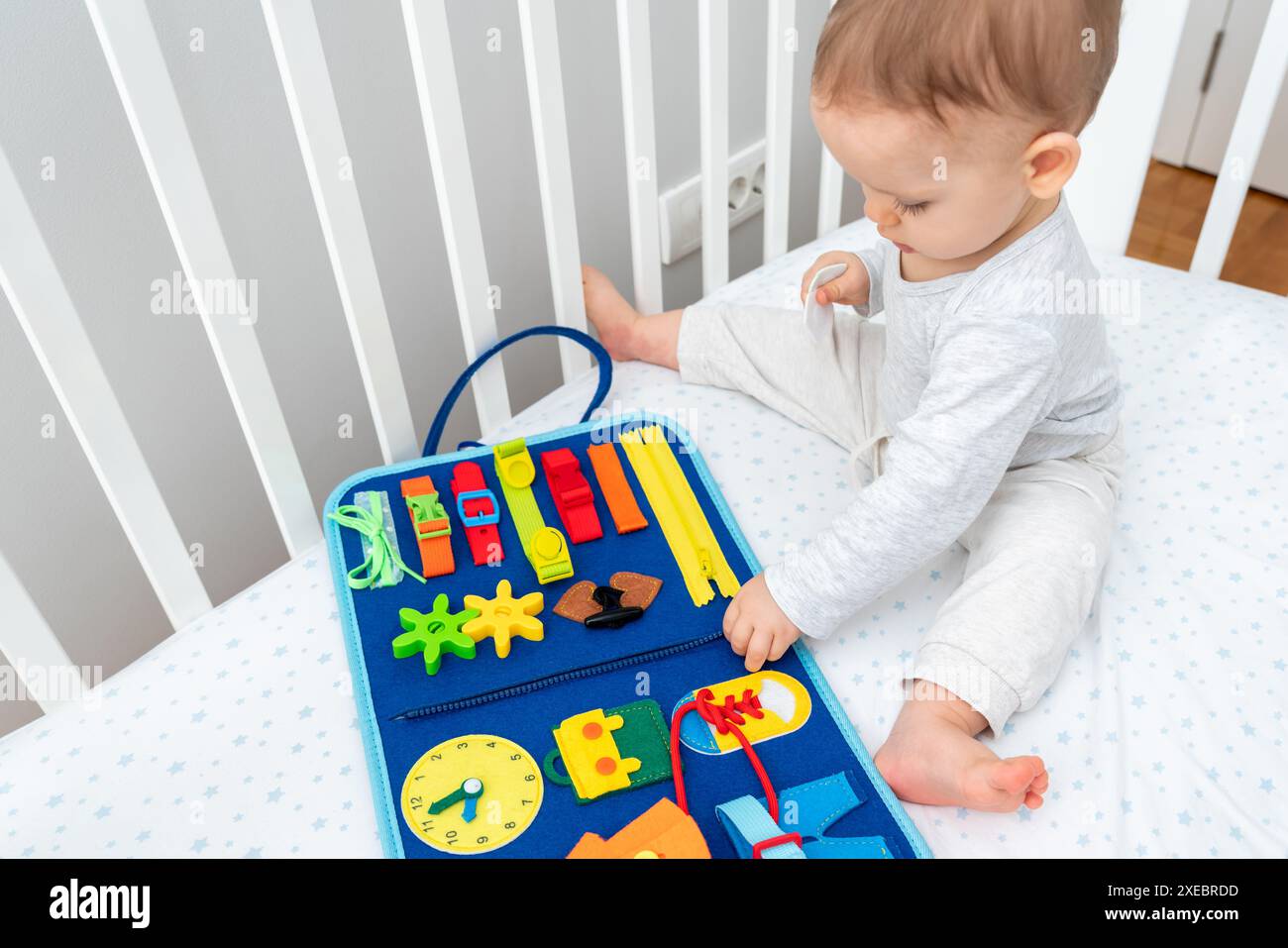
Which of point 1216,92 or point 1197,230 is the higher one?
point 1216,92

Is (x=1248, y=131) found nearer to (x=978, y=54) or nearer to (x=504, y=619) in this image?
(x=978, y=54)

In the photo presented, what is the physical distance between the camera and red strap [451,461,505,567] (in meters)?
0.82

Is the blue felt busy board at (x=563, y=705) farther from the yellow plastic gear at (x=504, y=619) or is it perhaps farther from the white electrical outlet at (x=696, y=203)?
the white electrical outlet at (x=696, y=203)

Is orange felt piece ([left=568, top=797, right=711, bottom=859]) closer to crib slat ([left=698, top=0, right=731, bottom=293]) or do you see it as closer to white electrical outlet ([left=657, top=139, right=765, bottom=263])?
crib slat ([left=698, top=0, right=731, bottom=293])

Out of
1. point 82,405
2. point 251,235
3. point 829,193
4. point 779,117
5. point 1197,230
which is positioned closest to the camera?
point 82,405

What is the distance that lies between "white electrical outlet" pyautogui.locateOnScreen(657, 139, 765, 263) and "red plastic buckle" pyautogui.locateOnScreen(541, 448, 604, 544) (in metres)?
0.47

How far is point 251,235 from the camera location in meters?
0.92

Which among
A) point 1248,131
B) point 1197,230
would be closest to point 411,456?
point 1248,131

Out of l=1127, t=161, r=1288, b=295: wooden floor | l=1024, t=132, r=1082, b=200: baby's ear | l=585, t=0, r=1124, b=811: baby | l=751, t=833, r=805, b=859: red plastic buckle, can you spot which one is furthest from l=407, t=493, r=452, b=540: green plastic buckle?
l=1127, t=161, r=1288, b=295: wooden floor

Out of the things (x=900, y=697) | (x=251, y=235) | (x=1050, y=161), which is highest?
(x=1050, y=161)

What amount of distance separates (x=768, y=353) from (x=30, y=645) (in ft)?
2.03

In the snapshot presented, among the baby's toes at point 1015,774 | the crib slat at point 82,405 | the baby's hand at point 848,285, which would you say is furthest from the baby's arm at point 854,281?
the crib slat at point 82,405

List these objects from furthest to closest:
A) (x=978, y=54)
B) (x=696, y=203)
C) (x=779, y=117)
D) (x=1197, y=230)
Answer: (x=1197, y=230), (x=696, y=203), (x=779, y=117), (x=978, y=54)
